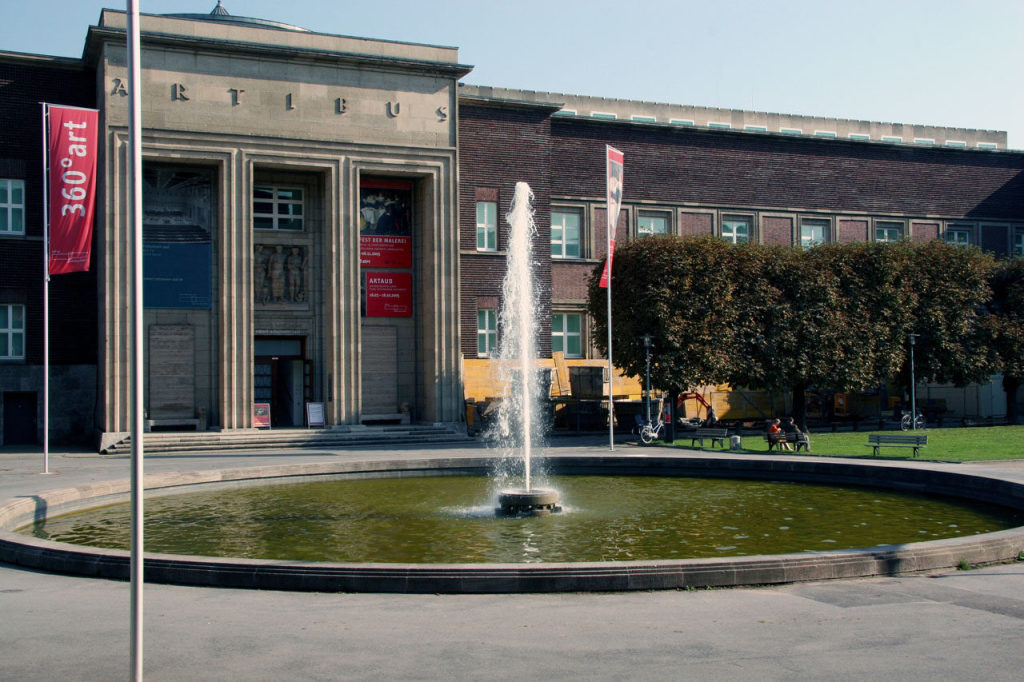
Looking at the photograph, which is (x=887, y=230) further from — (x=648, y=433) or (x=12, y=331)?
(x=12, y=331)

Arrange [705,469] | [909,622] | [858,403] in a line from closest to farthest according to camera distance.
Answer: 1. [909,622]
2. [705,469]
3. [858,403]

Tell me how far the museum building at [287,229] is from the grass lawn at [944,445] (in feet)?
38.3

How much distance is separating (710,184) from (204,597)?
42.2 metres

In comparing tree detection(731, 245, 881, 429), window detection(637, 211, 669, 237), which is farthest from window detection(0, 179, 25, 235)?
tree detection(731, 245, 881, 429)

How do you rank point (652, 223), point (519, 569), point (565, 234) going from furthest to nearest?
1. point (652, 223)
2. point (565, 234)
3. point (519, 569)

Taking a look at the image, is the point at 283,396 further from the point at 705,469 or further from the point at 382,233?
the point at 705,469

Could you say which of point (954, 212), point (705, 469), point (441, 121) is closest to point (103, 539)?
point (705, 469)

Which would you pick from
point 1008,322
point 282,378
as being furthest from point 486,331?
point 1008,322

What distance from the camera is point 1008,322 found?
43719 millimetres

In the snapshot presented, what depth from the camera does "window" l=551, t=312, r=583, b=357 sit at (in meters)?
45.6

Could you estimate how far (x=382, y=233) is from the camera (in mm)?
41656

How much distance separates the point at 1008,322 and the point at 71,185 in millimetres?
37086

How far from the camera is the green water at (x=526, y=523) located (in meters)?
14.2

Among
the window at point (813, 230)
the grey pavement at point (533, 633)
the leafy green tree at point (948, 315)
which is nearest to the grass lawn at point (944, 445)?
the leafy green tree at point (948, 315)
